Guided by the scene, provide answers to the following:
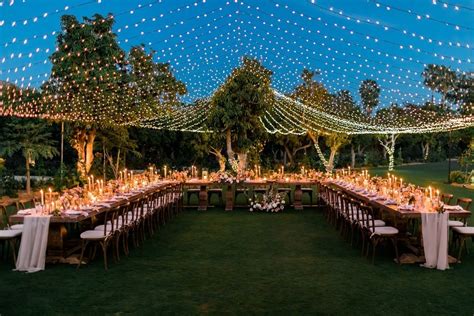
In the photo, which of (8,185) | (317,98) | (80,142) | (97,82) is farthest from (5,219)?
(317,98)

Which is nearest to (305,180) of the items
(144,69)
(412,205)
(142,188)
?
(142,188)

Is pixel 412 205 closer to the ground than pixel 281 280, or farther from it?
farther from it

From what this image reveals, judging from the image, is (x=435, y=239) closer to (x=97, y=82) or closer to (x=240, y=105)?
(x=240, y=105)

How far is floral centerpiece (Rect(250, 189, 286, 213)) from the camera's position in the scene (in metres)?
13.0

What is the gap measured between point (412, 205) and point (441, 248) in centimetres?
105

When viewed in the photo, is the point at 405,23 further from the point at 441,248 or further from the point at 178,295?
the point at 178,295

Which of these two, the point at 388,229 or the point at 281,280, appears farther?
the point at 388,229

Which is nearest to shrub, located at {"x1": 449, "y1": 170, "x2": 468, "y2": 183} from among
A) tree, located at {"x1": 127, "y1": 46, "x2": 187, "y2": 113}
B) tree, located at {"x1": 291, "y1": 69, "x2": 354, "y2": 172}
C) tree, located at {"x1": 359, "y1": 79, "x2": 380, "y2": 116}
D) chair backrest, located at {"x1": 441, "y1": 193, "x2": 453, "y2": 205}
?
tree, located at {"x1": 291, "y1": 69, "x2": 354, "y2": 172}

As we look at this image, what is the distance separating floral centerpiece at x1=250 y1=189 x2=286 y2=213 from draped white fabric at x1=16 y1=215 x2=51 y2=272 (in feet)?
21.7

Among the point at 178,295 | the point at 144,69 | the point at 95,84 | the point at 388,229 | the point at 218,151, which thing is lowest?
Result: the point at 178,295

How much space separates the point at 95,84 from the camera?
17.1 m

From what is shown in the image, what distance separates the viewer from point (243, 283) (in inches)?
249

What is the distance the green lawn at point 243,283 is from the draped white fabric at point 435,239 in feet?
0.72

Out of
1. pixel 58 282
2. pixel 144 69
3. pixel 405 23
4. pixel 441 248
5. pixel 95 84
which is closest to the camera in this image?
pixel 58 282
